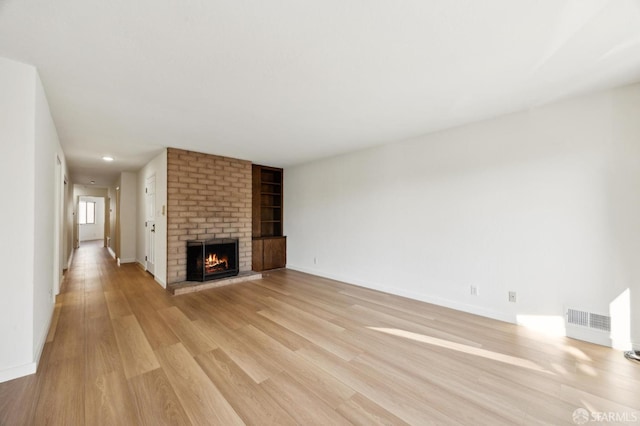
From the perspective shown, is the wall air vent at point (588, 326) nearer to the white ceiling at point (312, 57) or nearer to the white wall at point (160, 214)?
the white ceiling at point (312, 57)

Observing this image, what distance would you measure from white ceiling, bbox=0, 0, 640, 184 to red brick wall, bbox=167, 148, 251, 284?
1.36 meters

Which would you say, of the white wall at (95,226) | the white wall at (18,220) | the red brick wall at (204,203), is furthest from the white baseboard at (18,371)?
the white wall at (95,226)

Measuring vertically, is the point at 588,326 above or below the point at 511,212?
below

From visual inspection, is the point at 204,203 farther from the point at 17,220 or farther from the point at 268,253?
the point at 17,220

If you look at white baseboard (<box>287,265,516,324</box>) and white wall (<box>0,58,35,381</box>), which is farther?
white baseboard (<box>287,265,516,324</box>)

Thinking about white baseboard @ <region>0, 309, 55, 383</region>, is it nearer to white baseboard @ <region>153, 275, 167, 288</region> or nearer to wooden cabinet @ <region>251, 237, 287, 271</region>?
white baseboard @ <region>153, 275, 167, 288</region>

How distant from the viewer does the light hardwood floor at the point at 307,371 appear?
5.23 feet

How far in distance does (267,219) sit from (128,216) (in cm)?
392

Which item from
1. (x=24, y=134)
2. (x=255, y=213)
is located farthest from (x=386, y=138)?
(x=24, y=134)

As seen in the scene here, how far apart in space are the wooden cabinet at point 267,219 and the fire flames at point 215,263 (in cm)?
80

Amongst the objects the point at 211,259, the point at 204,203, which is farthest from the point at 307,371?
the point at 204,203

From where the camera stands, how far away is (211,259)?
4.69m

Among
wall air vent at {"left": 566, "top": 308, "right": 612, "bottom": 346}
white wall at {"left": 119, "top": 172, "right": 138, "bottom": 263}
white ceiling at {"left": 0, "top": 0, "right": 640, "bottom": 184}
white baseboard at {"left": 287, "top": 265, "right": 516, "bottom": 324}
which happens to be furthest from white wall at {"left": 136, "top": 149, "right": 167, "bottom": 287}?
wall air vent at {"left": 566, "top": 308, "right": 612, "bottom": 346}

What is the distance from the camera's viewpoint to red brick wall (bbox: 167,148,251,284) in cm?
438
